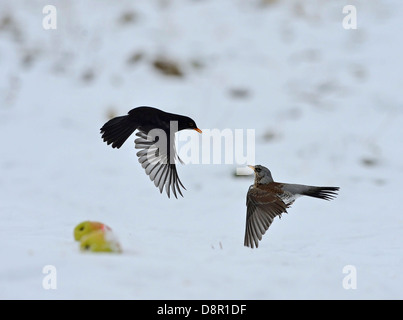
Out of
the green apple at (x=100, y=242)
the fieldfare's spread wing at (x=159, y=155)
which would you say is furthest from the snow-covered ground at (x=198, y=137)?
the fieldfare's spread wing at (x=159, y=155)

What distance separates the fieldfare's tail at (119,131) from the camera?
478 cm

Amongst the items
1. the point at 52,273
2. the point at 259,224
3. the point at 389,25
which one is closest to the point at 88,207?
the point at 259,224

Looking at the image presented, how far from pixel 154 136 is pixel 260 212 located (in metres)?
1.02

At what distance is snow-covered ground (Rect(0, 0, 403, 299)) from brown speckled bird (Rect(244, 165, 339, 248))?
0.49 ft

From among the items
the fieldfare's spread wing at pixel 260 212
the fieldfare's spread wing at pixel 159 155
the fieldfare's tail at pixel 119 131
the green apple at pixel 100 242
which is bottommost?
the green apple at pixel 100 242

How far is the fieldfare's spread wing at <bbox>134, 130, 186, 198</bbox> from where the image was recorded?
4.80 m

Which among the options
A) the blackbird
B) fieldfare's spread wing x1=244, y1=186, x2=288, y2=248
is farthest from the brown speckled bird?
the blackbird

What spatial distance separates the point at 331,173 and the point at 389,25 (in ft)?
14.5

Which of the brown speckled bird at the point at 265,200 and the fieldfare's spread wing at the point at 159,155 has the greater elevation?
the fieldfare's spread wing at the point at 159,155

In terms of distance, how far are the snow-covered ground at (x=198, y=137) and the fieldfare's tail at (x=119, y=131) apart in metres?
0.76

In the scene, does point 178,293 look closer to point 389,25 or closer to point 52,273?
point 52,273

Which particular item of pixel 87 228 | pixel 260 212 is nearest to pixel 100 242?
pixel 87 228

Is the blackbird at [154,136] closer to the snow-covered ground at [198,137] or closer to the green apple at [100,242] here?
the snow-covered ground at [198,137]

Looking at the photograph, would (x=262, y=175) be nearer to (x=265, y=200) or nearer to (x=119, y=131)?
(x=265, y=200)
